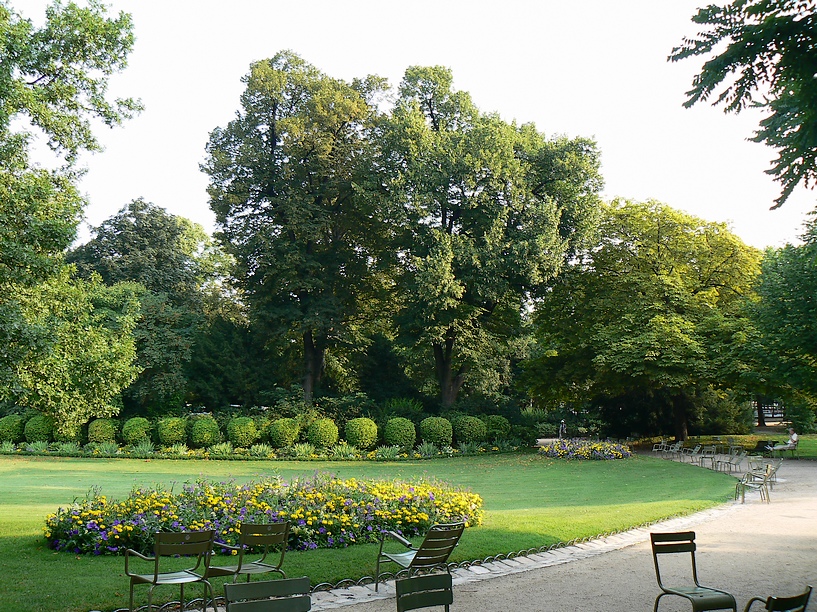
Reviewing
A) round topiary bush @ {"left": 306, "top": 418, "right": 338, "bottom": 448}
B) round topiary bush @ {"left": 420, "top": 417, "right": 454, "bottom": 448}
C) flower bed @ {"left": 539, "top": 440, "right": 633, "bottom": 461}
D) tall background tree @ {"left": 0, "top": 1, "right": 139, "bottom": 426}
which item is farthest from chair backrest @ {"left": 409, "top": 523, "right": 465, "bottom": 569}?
round topiary bush @ {"left": 420, "top": 417, "right": 454, "bottom": 448}

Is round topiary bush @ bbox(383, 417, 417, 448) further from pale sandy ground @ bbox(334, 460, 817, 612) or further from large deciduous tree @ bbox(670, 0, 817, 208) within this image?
large deciduous tree @ bbox(670, 0, 817, 208)

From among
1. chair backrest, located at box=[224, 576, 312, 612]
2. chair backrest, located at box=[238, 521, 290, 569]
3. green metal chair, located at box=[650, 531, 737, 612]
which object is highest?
chair backrest, located at box=[224, 576, 312, 612]

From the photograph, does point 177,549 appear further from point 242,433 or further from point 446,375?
point 446,375

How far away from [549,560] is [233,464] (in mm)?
19554

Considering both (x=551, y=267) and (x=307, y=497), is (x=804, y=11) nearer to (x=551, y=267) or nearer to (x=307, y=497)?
(x=307, y=497)

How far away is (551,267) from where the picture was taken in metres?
32.2

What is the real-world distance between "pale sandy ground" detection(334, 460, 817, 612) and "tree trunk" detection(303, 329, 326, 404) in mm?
24283

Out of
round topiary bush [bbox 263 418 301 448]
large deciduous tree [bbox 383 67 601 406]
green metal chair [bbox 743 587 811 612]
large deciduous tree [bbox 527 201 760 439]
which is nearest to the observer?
green metal chair [bbox 743 587 811 612]

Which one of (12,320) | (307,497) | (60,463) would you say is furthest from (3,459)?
(307,497)

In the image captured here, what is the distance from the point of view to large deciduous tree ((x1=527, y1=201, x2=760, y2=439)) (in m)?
29.9

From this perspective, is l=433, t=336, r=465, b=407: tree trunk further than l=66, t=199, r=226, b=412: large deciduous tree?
Yes

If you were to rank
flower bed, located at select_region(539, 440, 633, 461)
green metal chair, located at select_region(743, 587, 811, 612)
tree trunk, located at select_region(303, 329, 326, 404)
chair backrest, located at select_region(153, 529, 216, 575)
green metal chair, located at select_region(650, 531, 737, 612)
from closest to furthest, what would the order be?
green metal chair, located at select_region(743, 587, 811, 612) → green metal chair, located at select_region(650, 531, 737, 612) → chair backrest, located at select_region(153, 529, 216, 575) → flower bed, located at select_region(539, 440, 633, 461) → tree trunk, located at select_region(303, 329, 326, 404)

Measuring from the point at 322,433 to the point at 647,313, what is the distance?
15733 mm

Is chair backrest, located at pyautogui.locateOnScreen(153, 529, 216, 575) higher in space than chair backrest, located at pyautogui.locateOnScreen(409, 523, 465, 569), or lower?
higher
